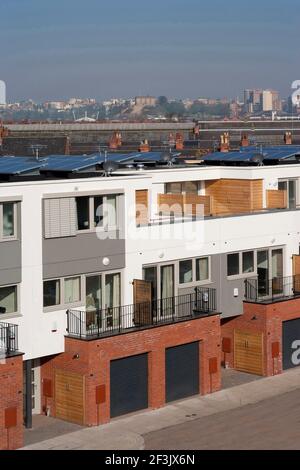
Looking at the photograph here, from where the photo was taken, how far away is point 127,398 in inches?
1156

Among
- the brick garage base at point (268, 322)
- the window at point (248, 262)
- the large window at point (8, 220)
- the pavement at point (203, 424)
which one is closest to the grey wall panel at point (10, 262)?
the large window at point (8, 220)

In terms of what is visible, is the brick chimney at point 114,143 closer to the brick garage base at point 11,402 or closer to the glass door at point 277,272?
the glass door at point 277,272

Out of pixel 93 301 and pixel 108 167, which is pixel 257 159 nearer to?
pixel 108 167

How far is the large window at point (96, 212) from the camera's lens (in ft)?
95.1

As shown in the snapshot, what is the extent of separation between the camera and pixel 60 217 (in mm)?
28297

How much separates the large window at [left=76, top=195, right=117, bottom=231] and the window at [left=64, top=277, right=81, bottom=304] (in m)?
1.49

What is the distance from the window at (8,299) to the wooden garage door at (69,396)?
259 cm

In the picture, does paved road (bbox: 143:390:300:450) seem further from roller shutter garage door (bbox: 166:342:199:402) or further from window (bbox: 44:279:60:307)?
window (bbox: 44:279:60:307)

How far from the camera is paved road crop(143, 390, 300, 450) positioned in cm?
2648

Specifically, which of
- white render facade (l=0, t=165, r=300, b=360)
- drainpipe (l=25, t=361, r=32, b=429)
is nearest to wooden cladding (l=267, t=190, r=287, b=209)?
white render facade (l=0, t=165, r=300, b=360)

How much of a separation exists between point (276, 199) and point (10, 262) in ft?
41.7

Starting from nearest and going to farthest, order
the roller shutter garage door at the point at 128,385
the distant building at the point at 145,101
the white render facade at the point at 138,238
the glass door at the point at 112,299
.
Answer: the white render facade at the point at 138,238 → the roller shutter garage door at the point at 128,385 → the glass door at the point at 112,299 → the distant building at the point at 145,101

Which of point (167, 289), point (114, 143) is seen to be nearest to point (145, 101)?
point (114, 143)

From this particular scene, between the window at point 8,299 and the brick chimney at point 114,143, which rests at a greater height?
the brick chimney at point 114,143
